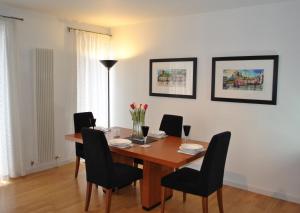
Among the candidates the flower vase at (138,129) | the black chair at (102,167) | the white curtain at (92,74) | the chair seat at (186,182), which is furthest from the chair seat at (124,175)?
the white curtain at (92,74)

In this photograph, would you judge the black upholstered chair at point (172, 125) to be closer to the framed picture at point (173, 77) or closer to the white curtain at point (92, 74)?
the framed picture at point (173, 77)

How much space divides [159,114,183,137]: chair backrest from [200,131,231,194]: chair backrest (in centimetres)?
109

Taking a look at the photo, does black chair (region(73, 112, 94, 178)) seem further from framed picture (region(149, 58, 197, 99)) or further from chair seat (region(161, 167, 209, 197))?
chair seat (region(161, 167, 209, 197))

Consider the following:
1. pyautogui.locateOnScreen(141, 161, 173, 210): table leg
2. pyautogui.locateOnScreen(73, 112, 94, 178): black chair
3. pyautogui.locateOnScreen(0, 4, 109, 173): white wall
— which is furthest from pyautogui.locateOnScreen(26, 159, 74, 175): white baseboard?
pyautogui.locateOnScreen(141, 161, 173, 210): table leg

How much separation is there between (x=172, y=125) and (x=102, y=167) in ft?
4.48

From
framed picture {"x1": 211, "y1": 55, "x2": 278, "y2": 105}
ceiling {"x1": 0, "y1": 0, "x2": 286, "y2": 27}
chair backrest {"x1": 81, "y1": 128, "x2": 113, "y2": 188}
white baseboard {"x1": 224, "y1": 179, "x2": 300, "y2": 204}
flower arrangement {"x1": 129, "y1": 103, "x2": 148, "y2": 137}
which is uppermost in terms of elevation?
ceiling {"x1": 0, "y1": 0, "x2": 286, "y2": 27}

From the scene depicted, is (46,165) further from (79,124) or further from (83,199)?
(83,199)

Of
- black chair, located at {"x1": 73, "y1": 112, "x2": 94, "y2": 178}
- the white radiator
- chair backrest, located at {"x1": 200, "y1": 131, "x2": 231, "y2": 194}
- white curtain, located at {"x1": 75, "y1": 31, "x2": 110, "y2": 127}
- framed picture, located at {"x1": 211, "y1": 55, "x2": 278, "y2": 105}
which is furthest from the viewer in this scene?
white curtain, located at {"x1": 75, "y1": 31, "x2": 110, "y2": 127}

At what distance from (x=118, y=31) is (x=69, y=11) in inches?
49.0

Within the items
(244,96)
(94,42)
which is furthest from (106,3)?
(244,96)

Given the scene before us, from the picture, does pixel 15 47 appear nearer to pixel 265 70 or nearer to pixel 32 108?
pixel 32 108

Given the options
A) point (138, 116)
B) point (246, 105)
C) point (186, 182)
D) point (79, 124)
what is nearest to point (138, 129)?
point (138, 116)

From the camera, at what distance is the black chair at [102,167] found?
2651mm

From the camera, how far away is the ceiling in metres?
3.37
